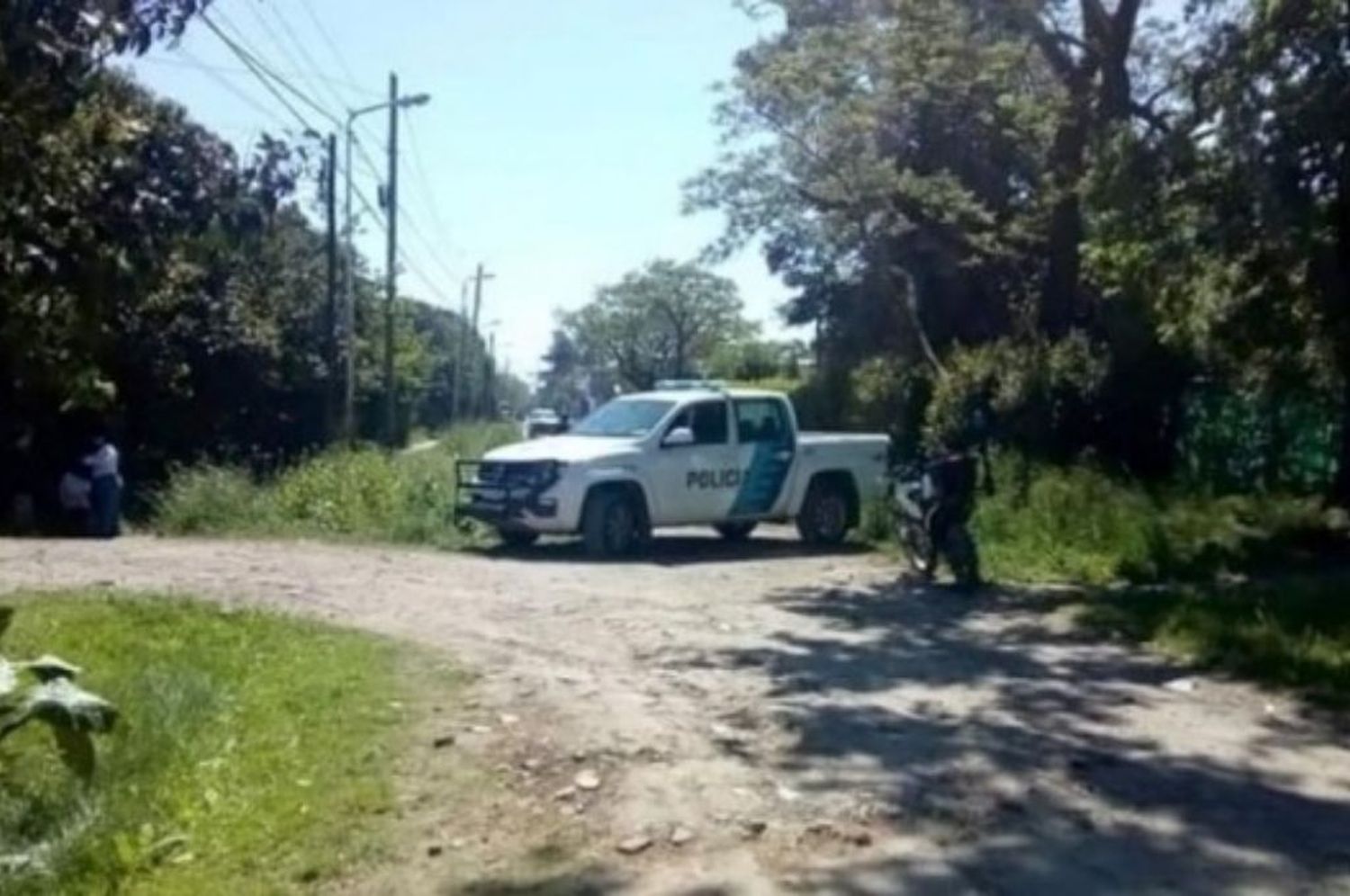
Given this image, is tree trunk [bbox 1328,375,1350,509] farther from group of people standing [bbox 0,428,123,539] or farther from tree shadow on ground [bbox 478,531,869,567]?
group of people standing [bbox 0,428,123,539]

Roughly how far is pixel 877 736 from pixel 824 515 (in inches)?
482

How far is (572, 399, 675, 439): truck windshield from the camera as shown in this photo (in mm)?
19812

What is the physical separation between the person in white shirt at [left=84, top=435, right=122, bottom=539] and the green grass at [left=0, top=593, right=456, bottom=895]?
1008cm

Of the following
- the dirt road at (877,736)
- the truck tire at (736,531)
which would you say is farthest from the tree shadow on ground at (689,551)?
the dirt road at (877,736)

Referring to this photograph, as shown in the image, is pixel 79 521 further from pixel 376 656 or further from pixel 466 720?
pixel 466 720

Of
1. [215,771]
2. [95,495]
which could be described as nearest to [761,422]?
[95,495]

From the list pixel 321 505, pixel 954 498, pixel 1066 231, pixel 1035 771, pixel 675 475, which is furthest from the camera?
pixel 1066 231

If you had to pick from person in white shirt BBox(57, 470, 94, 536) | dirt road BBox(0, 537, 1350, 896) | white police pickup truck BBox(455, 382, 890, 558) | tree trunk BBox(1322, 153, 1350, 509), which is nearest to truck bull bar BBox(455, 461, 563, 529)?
white police pickup truck BBox(455, 382, 890, 558)

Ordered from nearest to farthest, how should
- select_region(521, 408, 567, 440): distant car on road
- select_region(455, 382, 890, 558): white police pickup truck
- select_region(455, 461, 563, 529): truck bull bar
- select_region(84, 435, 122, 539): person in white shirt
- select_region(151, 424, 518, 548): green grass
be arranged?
select_region(455, 461, 563, 529): truck bull bar < select_region(455, 382, 890, 558): white police pickup truck < select_region(151, 424, 518, 548): green grass < select_region(84, 435, 122, 539): person in white shirt < select_region(521, 408, 567, 440): distant car on road

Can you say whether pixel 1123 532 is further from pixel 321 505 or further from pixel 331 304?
pixel 331 304

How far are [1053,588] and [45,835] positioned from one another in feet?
34.7

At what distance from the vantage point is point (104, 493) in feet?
71.1

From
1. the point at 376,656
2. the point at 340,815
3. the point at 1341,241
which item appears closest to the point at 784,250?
the point at 1341,241

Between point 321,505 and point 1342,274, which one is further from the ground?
point 1342,274
